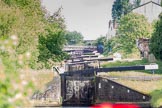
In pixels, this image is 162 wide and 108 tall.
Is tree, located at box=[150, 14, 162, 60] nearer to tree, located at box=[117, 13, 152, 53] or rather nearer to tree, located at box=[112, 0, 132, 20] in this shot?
tree, located at box=[117, 13, 152, 53]

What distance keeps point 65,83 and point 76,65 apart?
16146 mm

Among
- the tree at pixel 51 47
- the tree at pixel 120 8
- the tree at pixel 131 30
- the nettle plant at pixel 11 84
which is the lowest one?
the nettle plant at pixel 11 84

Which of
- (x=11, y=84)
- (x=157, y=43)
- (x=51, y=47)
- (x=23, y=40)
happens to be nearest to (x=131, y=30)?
(x=51, y=47)

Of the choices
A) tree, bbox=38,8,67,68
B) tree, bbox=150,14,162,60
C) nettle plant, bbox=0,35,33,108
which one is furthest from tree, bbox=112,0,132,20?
nettle plant, bbox=0,35,33,108

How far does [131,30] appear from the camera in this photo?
6931cm

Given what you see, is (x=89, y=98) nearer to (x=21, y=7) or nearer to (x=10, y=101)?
(x=21, y=7)

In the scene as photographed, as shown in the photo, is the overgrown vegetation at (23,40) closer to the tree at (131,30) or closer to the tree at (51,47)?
the tree at (51,47)

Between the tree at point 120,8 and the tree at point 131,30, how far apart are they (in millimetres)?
45121

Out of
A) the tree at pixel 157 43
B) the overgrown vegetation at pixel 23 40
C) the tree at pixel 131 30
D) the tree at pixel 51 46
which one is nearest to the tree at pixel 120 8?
the tree at pixel 131 30

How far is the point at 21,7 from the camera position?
46750 mm

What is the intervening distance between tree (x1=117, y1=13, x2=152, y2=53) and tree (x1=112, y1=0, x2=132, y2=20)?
148ft

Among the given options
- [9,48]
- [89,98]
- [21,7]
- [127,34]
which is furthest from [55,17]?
[9,48]

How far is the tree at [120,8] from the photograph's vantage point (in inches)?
4587

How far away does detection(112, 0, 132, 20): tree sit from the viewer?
382 feet
